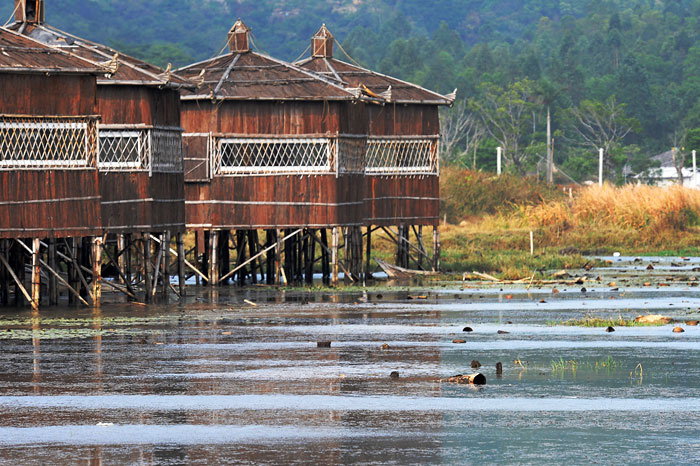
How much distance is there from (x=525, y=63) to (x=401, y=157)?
9104 cm

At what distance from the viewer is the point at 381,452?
1331 centimetres

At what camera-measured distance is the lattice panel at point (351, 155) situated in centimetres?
4175

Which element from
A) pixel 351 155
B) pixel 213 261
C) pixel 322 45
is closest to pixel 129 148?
pixel 213 261

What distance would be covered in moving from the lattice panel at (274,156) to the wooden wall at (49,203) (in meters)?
9.72

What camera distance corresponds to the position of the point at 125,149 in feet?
113

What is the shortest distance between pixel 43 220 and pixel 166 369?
38.8ft

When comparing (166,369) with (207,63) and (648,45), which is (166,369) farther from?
(648,45)

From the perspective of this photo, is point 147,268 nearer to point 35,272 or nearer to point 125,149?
point 125,149

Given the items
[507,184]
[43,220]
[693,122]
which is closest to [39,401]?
[43,220]

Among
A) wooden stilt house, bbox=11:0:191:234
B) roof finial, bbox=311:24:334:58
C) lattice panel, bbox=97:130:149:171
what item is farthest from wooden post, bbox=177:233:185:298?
roof finial, bbox=311:24:334:58

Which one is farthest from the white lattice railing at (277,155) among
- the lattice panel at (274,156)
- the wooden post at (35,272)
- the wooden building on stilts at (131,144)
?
the wooden post at (35,272)

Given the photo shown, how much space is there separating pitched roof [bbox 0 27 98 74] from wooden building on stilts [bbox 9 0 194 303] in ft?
4.36

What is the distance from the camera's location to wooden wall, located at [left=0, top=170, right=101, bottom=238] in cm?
3042

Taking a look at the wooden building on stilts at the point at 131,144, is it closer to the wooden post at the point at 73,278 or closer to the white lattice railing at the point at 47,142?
the wooden post at the point at 73,278
